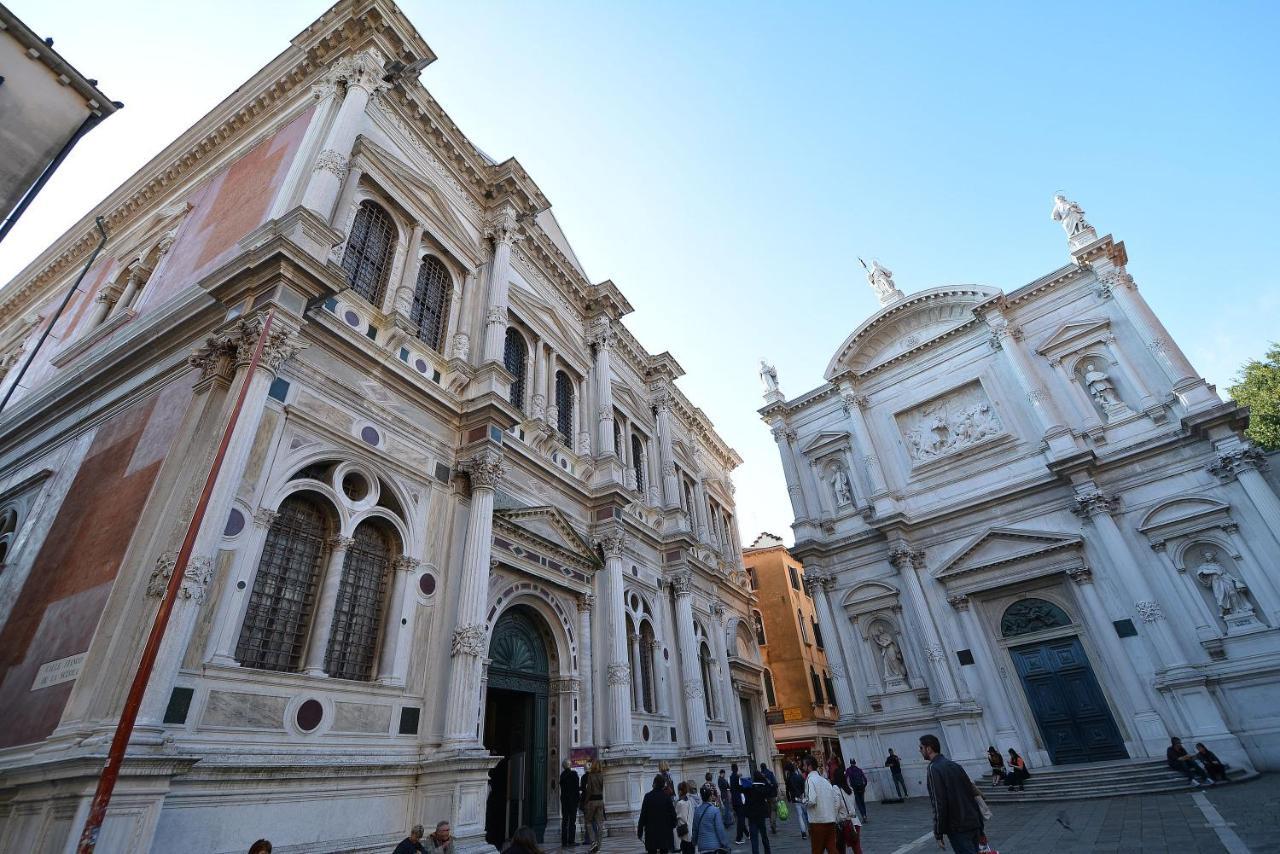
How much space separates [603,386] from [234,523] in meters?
11.2

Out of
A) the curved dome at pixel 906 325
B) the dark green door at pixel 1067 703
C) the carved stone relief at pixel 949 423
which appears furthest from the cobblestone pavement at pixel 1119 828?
the curved dome at pixel 906 325

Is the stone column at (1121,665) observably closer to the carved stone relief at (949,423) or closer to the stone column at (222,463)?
the carved stone relief at (949,423)

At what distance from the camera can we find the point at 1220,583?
15.1m

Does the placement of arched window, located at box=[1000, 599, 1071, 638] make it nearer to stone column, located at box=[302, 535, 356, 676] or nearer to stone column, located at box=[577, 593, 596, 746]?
stone column, located at box=[577, 593, 596, 746]

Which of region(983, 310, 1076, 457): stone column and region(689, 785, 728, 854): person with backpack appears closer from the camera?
region(689, 785, 728, 854): person with backpack

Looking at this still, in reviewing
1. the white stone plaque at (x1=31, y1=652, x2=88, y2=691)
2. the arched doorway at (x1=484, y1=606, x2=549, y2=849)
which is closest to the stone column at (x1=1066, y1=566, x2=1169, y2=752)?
the arched doorway at (x1=484, y1=606, x2=549, y2=849)

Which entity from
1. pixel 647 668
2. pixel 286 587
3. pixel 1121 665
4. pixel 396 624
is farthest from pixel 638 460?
pixel 1121 665

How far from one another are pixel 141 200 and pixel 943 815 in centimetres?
2078

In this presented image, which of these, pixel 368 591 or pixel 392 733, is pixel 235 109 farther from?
pixel 392 733

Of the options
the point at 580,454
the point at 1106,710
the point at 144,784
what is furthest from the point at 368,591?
the point at 1106,710

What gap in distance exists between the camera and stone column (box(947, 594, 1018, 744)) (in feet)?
55.1

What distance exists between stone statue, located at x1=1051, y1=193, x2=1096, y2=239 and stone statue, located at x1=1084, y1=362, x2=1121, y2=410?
16.5ft

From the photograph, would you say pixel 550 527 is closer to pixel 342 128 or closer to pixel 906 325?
pixel 342 128

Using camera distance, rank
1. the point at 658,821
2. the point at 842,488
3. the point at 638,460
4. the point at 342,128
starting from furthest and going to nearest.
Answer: the point at 842,488 → the point at 638,460 → the point at 342,128 → the point at 658,821
